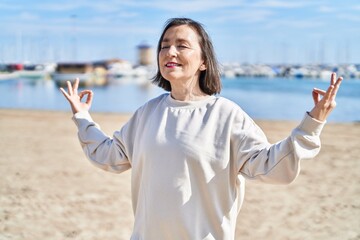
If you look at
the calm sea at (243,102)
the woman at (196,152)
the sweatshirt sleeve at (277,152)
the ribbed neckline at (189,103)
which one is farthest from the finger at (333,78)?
the calm sea at (243,102)

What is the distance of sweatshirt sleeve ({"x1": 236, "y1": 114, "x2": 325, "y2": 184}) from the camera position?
5.99ft

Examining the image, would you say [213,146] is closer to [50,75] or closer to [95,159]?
[95,159]

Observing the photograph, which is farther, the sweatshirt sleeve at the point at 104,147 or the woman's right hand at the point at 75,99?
the woman's right hand at the point at 75,99

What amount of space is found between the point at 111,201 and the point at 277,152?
15.8ft

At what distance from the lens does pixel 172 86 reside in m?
2.17

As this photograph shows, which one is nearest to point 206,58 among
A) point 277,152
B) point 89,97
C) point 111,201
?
point 277,152

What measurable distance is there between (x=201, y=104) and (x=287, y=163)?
0.43m

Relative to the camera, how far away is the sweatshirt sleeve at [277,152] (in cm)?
183

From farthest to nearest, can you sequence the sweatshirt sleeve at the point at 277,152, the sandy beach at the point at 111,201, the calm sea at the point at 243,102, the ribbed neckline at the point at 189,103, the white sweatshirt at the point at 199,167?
the calm sea at the point at 243,102, the sandy beach at the point at 111,201, the ribbed neckline at the point at 189,103, the white sweatshirt at the point at 199,167, the sweatshirt sleeve at the point at 277,152

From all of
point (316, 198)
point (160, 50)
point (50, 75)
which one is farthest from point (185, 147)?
point (50, 75)

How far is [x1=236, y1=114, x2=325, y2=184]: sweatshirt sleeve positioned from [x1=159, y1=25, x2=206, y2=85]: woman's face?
1.06 feet

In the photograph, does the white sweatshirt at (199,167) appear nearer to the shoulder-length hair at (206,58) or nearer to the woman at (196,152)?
the woman at (196,152)

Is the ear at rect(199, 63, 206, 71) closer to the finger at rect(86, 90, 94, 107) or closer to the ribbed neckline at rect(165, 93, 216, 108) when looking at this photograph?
the ribbed neckline at rect(165, 93, 216, 108)

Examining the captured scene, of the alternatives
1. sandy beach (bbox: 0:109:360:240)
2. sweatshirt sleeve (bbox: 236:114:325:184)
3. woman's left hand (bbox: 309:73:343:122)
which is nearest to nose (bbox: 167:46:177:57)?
sweatshirt sleeve (bbox: 236:114:325:184)
